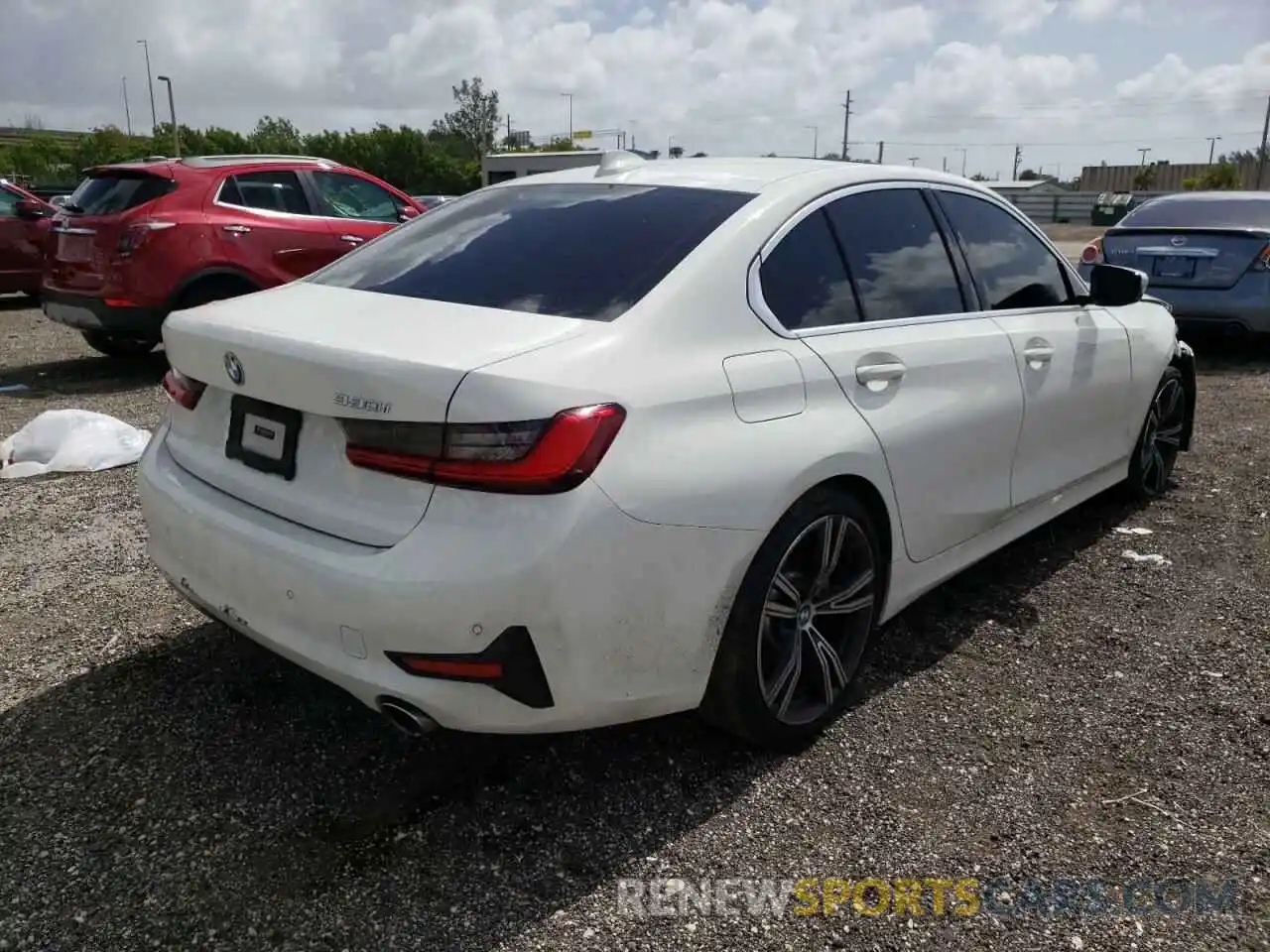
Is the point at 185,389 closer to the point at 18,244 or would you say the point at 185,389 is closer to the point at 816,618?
the point at 816,618

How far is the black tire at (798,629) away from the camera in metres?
2.53

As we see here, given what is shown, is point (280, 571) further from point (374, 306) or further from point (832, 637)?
point (832, 637)

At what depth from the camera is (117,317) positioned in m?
7.30

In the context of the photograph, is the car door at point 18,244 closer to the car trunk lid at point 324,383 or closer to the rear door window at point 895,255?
the car trunk lid at point 324,383

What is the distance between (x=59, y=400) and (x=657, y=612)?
248 inches

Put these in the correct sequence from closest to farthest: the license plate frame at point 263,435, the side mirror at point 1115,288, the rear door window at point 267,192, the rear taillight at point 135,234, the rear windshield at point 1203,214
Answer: the license plate frame at point 263,435
the side mirror at point 1115,288
the rear taillight at point 135,234
the rear door window at point 267,192
the rear windshield at point 1203,214

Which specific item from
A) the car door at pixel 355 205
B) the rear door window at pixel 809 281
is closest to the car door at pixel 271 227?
→ the car door at pixel 355 205

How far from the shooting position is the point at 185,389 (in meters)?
2.79

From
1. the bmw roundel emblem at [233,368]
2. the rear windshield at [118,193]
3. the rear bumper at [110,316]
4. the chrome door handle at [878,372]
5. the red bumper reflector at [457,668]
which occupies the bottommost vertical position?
the red bumper reflector at [457,668]

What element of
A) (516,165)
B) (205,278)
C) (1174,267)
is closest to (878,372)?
(205,278)

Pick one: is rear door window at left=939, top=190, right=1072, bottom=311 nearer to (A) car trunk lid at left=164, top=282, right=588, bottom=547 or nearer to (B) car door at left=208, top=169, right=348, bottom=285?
(A) car trunk lid at left=164, top=282, right=588, bottom=547

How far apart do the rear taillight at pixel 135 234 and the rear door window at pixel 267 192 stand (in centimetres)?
57

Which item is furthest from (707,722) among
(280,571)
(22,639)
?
(22,639)

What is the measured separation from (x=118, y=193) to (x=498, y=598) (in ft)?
22.9
